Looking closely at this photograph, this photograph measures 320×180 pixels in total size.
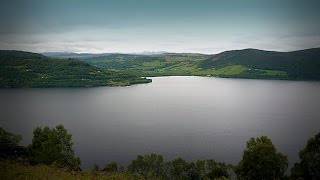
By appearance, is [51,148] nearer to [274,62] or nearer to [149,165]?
[149,165]

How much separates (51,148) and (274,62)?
5449 inches

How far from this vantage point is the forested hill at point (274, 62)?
12561 cm

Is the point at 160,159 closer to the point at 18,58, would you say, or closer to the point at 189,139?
the point at 189,139

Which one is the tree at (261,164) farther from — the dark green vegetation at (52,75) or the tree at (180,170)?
the dark green vegetation at (52,75)

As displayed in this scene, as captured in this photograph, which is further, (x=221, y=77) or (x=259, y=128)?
(x=221, y=77)

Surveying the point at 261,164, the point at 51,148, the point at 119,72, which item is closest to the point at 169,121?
the point at 51,148

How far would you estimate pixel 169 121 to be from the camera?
51.8 metres

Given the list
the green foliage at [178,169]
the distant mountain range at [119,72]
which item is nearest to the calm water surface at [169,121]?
the green foliage at [178,169]

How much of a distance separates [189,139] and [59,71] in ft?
306

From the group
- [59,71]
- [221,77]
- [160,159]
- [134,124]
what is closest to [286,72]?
[221,77]

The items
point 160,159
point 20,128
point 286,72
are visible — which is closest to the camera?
point 160,159

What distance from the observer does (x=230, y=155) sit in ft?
110

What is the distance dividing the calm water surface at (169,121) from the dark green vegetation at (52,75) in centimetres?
2187

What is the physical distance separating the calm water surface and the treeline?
5838 millimetres
